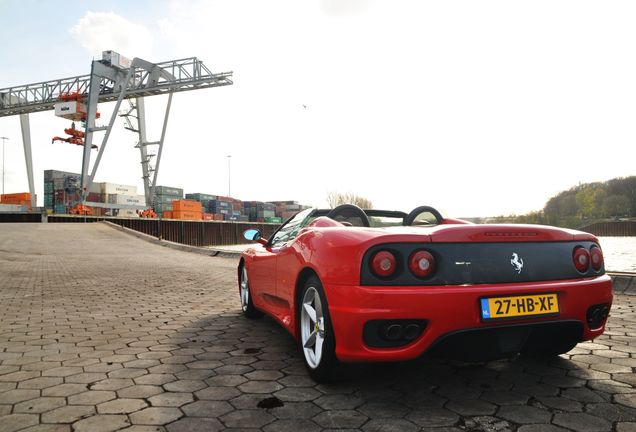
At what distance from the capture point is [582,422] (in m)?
2.01

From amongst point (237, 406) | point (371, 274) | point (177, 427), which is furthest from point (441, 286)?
point (177, 427)

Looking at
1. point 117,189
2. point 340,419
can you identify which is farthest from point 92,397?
point 117,189

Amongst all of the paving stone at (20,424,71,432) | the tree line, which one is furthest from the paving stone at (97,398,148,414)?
the tree line

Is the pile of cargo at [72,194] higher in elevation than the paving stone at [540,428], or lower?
higher

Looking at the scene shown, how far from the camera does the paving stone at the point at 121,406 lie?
7.27 feet

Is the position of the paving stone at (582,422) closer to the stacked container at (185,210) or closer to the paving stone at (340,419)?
the paving stone at (340,419)

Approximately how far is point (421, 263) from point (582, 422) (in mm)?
1021

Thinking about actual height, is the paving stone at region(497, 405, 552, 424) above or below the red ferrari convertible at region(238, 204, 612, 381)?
below

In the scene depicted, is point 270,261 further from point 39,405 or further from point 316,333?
point 39,405

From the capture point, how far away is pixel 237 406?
2.27m

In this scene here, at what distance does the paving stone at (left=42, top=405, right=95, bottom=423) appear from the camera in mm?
2108

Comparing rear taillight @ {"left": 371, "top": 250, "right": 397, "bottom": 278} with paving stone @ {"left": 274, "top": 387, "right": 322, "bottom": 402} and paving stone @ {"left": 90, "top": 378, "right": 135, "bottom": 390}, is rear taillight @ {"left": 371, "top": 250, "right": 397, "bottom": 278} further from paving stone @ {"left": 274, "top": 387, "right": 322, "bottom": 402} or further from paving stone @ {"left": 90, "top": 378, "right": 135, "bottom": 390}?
paving stone @ {"left": 90, "top": 378, "right": 135, "bottom": 390}

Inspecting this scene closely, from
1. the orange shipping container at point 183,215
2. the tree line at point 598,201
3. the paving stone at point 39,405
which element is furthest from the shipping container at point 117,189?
the tree line at point 598,201

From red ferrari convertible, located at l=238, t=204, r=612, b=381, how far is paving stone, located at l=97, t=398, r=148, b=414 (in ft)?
3.20
